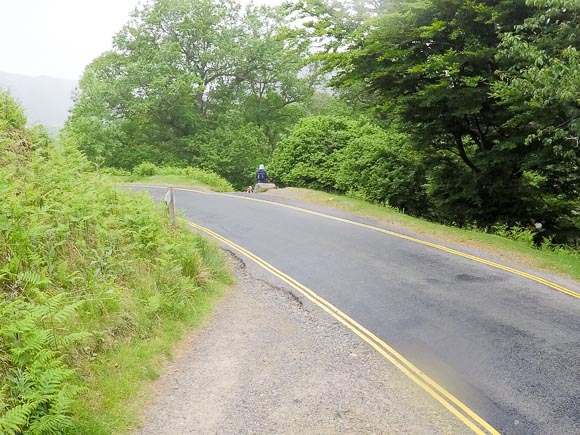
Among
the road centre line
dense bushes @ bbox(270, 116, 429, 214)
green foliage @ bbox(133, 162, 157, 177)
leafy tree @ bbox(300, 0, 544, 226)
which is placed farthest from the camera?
green foliage @ bbox(133, 162, 157, 177)

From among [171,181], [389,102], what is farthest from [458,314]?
[171,181]

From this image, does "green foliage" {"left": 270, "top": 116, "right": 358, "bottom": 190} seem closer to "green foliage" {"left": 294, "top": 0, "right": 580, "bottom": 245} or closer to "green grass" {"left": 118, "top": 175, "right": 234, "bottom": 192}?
"green grass" {"left": 118, "top": 175, "right": 234, "bottom": 192}

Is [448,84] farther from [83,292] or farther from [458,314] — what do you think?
[83,292]

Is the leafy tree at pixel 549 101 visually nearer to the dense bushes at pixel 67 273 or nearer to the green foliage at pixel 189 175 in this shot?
the dense bushes at pixel 67 273

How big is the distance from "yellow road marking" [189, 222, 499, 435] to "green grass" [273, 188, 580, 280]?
594cm

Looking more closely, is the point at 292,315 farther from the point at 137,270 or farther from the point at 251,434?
the point at 251,434

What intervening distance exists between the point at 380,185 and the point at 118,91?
80.5 ft

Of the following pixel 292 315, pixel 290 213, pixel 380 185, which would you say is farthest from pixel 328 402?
pixel 380 185

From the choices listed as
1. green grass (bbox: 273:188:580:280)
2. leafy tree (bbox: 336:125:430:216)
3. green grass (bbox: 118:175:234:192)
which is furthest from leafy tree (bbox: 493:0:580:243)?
green grass (bbox: 118:175:234:192)

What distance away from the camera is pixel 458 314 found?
938 cm

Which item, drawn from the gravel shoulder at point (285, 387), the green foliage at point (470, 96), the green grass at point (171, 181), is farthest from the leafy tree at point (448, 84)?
the green grass at point (171, 181)

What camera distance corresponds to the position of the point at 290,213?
19109 millimetres

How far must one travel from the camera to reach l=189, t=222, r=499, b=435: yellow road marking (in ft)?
20.3

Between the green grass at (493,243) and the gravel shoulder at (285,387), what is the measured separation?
6760 millimetres
